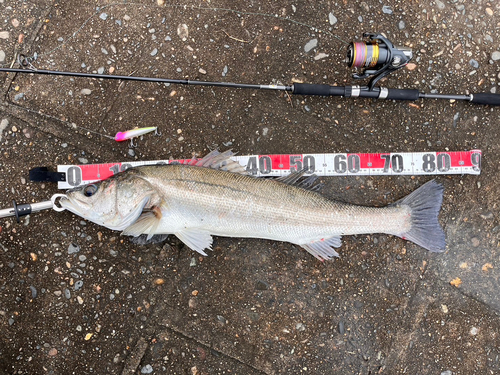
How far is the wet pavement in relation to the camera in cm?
343

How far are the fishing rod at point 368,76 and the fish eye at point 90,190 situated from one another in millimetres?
1043

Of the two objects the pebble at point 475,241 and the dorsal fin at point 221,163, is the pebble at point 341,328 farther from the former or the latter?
the dorsal fin at point 221,163

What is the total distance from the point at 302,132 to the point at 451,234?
1.87 metres

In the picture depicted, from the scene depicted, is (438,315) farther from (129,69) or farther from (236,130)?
(129,69)

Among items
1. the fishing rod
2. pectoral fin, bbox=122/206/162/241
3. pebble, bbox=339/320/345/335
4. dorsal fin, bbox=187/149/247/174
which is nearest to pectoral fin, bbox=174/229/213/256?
pectoral fin, bbox=122/206/162/241

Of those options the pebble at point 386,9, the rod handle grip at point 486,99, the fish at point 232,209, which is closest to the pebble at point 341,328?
the fish at point 232,209

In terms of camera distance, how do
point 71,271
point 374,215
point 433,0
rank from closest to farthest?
point 374,215, point 71,271, point 433,0

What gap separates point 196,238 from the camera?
3156 millimetres

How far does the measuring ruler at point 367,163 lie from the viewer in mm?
3471

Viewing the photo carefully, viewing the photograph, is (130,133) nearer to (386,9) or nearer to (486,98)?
(386,9)

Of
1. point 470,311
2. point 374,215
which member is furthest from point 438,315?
point 374,215

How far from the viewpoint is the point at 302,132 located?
356 centimetres

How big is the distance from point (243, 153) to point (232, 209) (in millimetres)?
736

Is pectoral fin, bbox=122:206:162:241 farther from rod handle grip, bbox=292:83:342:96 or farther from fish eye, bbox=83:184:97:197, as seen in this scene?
rod handle grip, bbox=292:83:342:96
